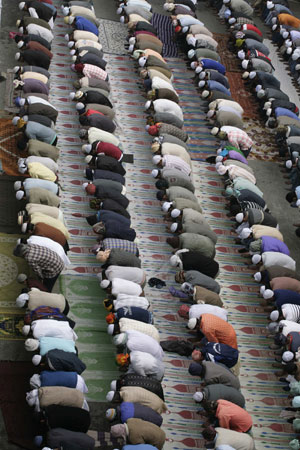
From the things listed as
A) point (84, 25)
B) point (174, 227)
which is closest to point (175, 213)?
point (174, 227)

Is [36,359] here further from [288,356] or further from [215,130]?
[215,130]

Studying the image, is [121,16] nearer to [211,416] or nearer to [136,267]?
[136,267]

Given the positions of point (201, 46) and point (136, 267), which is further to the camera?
point (201, 46)

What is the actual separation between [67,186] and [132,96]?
118 inches

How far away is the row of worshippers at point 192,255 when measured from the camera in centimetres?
1070

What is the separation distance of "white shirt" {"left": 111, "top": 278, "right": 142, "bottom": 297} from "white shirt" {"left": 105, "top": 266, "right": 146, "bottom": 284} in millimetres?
81

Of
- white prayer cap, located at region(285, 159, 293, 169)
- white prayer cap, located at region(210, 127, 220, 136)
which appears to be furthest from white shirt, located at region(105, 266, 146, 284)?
white prayer cap, located at region(285, 159, 293, 169)

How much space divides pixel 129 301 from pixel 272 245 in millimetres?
2651

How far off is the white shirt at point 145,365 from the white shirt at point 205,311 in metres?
1.02

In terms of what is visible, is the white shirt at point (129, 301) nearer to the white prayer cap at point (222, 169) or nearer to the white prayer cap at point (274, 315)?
the white prayer cap at point (274, 315)

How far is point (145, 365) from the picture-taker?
10.8 metres

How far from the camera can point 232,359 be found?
11352 mm

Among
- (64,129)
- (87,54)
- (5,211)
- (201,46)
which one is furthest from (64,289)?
(201,46)

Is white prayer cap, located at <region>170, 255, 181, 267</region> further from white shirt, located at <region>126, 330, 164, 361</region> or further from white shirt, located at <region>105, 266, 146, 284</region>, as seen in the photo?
white shirt, located at <region>126, 330, 164, 361</region>
